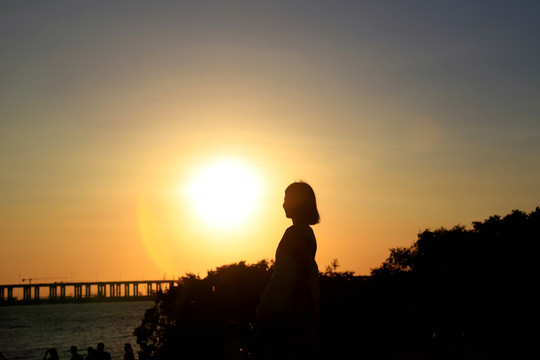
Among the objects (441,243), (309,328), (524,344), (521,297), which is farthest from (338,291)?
(309,328)

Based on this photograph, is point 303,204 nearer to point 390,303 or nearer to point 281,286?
point 281,286

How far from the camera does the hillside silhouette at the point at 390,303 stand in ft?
106

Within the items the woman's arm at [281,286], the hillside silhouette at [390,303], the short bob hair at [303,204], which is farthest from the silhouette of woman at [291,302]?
the hillside silhouette at [390,303]

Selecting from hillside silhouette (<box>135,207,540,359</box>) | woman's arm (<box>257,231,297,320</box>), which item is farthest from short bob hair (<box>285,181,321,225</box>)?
hillside silhouette (<box>135,207,540,359</box>)

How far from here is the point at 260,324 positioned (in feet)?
13.0

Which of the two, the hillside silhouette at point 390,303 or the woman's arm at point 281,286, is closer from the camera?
the woman's arm at point 281,286

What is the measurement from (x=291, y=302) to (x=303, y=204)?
78 cm

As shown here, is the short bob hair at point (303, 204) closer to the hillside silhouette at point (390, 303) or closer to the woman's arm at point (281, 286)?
the woman's arm at point (281, 286)

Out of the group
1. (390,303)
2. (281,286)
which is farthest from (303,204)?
(390,303)

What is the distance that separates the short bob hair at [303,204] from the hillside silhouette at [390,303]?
21.7 m

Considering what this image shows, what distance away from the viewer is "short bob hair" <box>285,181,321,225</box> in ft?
14.4

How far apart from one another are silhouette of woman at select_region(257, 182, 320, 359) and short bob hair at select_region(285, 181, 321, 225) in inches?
5.1

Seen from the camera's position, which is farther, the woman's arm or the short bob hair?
the short bob hair

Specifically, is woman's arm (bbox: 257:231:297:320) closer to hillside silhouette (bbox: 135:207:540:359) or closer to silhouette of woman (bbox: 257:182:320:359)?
silhouette of woman (bbox: 257:182:320:359)
